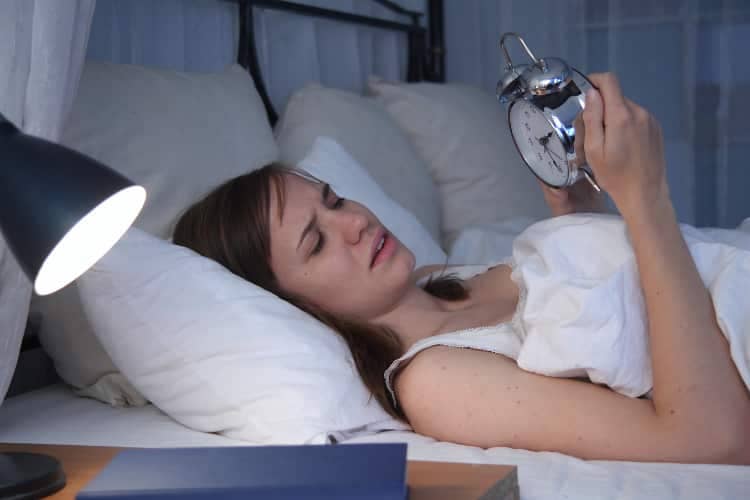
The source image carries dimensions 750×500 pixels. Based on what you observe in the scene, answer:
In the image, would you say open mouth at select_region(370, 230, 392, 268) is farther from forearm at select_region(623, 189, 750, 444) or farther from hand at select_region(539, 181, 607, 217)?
forearm at select_region(623, 189, 750, 444)

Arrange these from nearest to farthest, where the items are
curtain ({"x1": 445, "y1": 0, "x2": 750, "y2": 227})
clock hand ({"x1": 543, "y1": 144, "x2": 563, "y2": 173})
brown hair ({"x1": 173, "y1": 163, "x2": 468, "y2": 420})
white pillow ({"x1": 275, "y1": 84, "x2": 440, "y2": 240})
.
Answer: clock hand ({"x1": 543, "y1": 144, "x2": 563, "y2": 173}) < brown hair ({"x1": 173, "y1": 163, "x2": 468, "y2": 420}) < white pillow ({"x1": 275, "y1": 84, "x2": 440, "y2": 240}) < curtain ({"x1": 445, "y1": 0, "x2": 750, "y2": 227})

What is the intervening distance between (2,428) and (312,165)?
2.36ft

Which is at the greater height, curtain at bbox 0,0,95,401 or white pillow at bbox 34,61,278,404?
curtain at bbox 0,0,95,401

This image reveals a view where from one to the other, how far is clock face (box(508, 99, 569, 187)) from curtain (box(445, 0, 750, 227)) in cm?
154

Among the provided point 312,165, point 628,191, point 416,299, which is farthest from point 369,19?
point 628,191

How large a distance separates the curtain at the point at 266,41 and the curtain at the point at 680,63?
39 cm

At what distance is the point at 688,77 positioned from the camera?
261cm

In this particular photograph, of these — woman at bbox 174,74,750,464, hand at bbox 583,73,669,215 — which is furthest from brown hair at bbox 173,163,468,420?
hand at bbox 583,73,669,215

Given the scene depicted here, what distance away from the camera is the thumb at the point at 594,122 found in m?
1.06

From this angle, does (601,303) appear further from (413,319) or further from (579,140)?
(413,319)

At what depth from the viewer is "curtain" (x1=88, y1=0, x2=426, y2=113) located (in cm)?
171

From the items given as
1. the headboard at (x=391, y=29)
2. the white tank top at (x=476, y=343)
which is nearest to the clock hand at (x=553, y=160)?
the white tank top at (x=476, y=343)

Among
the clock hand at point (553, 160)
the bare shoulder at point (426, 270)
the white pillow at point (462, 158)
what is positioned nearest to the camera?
the clock hand at point (553, 160)

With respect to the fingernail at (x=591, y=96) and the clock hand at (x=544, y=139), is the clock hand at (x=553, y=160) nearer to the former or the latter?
the clock hand at (x=544, y=139)
